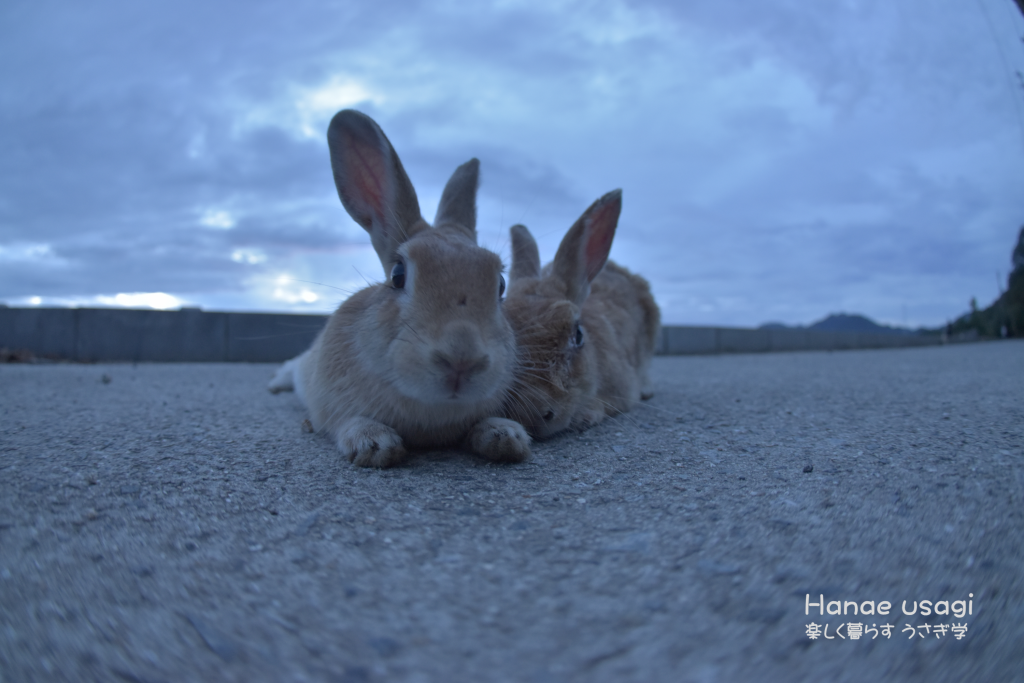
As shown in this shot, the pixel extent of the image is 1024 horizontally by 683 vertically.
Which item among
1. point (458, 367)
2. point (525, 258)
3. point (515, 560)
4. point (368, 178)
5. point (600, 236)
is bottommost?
point (515, 560)

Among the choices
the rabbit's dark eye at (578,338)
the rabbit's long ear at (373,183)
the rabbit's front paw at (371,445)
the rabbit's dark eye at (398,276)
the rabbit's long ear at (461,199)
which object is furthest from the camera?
the rabbit's long ear at (461,199)

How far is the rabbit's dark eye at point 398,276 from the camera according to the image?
2.38 meters

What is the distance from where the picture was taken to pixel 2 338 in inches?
322

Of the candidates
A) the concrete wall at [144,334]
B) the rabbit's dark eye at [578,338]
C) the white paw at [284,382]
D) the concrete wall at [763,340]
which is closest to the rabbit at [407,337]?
the rabbit's dark eye at [578,338]

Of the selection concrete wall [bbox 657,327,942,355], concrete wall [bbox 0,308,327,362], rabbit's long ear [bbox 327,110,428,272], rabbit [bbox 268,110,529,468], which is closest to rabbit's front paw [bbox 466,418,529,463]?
rabbit [bbox 268,110,529,468]

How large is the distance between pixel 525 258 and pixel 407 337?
168cm

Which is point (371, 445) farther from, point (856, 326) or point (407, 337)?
point (856, 326)

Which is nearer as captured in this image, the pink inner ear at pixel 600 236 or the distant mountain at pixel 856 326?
the pink inner ear at pixel 600 236

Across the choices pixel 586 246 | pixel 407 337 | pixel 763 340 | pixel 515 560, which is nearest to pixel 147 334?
pixel 586 246

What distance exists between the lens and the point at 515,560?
1330 mm

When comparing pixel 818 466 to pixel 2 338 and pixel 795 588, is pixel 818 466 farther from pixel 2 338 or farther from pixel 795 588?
pixel 2 338

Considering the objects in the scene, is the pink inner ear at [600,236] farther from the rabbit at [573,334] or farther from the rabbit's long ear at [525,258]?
the rabbit's long ear at [525,258]

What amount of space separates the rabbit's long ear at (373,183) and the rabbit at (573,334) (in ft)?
2.10

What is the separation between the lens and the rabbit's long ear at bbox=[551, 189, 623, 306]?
10.6ft
